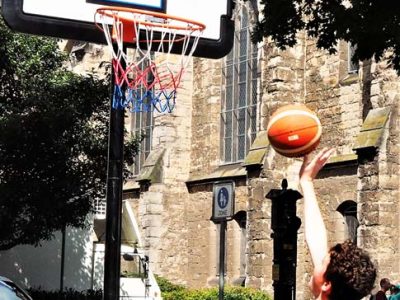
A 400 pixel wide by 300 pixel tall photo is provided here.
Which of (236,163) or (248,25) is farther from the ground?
(248,25)

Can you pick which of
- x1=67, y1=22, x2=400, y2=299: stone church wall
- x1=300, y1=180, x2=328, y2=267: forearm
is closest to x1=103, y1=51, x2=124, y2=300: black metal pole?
x1=300, y1=180, x2=328, y2=267: forearm

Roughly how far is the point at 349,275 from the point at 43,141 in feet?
46.7

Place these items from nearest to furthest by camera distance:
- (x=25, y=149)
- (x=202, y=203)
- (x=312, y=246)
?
(x=312, y=246) < (x=25, y=149) < (x=202, y=203)

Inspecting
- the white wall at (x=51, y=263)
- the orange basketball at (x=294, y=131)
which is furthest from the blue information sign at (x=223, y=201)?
the white wall at (x=51, y=263)

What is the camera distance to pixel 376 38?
1109 centimetres

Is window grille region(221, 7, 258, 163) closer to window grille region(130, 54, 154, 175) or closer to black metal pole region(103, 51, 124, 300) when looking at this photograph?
window grille region(130, 54, 154, 175)

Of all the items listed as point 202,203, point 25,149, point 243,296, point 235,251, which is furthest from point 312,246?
point 202,203

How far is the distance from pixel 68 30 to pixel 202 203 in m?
20.0

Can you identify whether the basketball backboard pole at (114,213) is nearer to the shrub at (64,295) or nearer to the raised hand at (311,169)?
the raised hand at (311,169)

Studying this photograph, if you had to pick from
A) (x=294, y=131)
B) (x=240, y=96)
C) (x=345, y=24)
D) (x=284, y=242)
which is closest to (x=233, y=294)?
(x=240, y=96)

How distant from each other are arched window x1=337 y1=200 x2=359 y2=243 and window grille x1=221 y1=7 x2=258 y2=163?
4.88 m

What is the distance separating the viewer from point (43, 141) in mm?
17188

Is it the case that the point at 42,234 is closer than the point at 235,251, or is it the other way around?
the point at 42,234

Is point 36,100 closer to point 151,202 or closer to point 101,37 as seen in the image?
point 101,37
